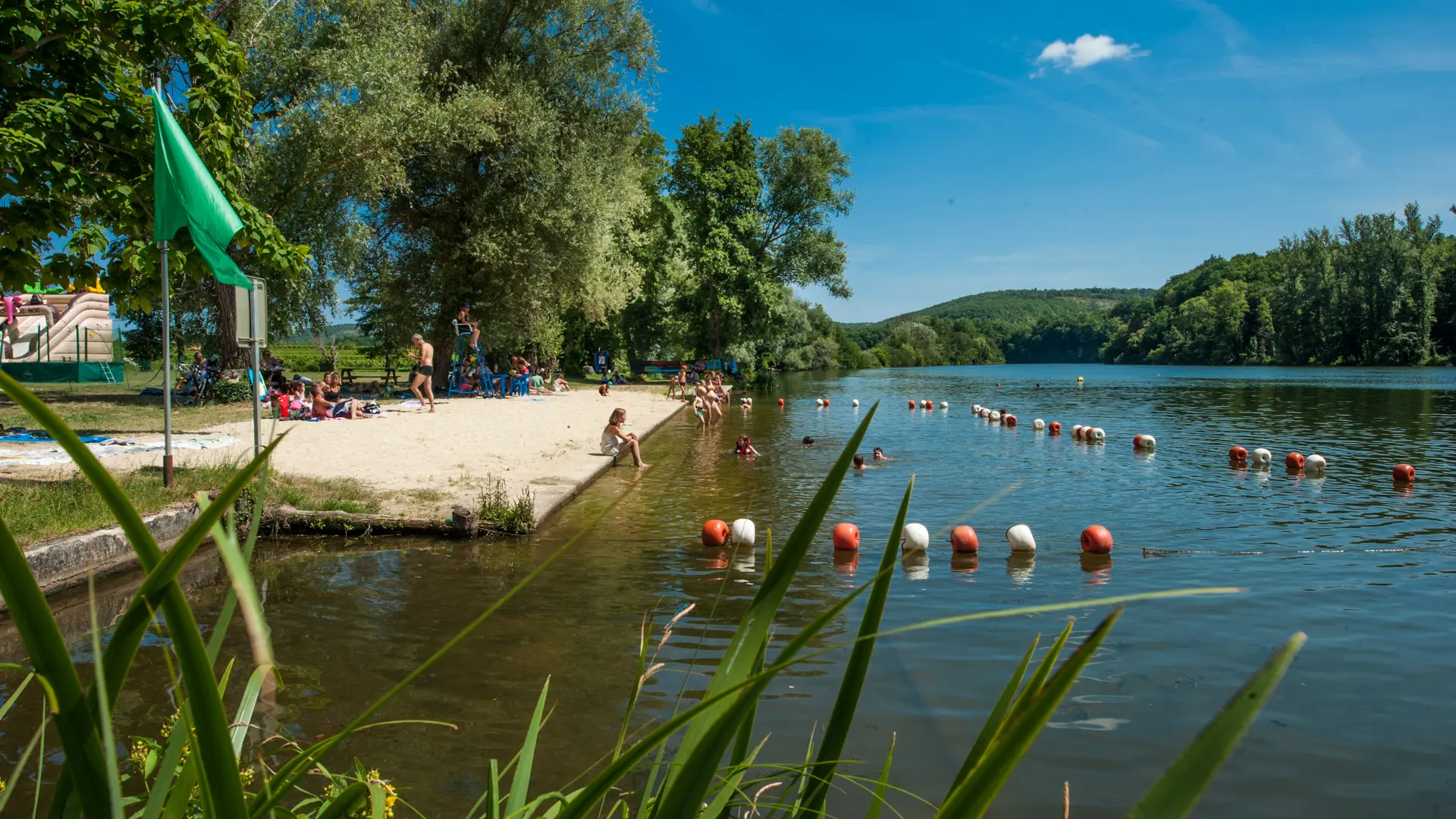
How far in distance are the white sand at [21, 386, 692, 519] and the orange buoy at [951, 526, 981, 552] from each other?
13.5ft

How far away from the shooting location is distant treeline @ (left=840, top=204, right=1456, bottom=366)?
73.4m

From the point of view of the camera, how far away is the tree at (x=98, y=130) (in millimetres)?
8836

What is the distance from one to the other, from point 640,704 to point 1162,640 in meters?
3.68

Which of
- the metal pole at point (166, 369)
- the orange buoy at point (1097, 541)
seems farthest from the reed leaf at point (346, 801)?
the orange buoy at point (1097, 541)

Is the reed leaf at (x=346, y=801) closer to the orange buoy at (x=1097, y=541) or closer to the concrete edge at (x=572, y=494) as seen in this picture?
the concrete edge at (x=572, y=494)

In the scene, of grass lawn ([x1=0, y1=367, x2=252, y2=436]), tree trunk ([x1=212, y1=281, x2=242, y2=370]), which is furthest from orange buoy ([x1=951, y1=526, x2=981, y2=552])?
tree trunk ([x1=212, y1=281, x2=242, y2=370])

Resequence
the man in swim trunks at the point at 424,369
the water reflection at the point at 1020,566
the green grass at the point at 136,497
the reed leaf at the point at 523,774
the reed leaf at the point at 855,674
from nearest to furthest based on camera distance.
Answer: the reed leaf at the point at 855,674 → the reed leaf at the point at 523,774 → the green grass at the point at 136,497 → the water reflection at the point at 1020,566 → the man in swim trunks at the point at 424,369

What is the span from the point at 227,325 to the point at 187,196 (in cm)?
1555

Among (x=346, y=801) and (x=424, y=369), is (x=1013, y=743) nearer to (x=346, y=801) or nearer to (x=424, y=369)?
(x=346, y=801)

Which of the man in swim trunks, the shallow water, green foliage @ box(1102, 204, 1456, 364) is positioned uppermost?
green foliage @ box(1102, 204, 1456, 364)

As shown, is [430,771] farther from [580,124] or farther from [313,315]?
[580,124]

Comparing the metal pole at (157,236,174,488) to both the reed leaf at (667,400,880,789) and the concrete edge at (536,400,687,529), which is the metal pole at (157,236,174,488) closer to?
the concrete edge at (536,400,687,529)

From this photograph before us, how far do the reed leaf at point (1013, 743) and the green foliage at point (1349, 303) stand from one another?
89.7m

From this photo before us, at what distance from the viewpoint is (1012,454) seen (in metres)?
17.6
